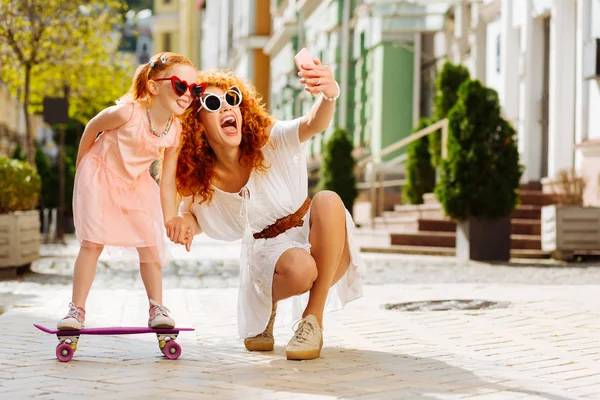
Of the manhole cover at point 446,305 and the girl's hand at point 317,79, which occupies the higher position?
the girl's hand at point 317,79

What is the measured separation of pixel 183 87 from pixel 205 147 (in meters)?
0.43

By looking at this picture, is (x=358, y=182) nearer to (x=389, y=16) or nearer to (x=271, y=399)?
(x=389, y=16)

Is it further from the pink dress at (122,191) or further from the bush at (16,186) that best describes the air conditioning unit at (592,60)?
the pink dress at (122,191)

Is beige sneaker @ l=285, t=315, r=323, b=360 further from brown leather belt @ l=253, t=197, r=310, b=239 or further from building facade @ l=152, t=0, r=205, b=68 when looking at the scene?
building facade @ l=152, t=0, r=205, b=68

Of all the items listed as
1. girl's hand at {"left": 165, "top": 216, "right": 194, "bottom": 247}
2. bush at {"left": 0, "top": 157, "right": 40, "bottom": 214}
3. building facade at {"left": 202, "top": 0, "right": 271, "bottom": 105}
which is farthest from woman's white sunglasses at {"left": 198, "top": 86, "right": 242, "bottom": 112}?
building facade at {"left": 202, "top": 0, "right": 271, "bottom": 105}

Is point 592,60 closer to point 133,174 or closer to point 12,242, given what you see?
point 12,242

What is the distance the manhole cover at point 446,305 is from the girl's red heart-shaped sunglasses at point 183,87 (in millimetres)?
3267

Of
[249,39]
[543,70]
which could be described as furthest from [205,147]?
[249,39]

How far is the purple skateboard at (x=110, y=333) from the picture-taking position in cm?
544

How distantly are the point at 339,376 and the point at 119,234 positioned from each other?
54.6 inches

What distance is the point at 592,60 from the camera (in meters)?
15.6

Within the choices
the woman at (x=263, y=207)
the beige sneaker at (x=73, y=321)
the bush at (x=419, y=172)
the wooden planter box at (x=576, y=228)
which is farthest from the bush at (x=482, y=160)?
the beige sneaker at (x=73, y=321)

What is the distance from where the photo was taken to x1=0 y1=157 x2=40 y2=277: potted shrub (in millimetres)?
12250

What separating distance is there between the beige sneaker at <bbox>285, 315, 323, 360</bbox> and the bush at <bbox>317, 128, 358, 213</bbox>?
717 inches
